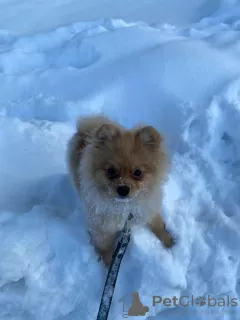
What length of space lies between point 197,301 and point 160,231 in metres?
0.54

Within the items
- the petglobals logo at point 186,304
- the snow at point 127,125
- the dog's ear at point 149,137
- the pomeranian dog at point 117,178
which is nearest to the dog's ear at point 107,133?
the pomeranian dog at point 117,178

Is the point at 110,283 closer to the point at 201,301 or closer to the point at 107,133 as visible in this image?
the point at 201,301

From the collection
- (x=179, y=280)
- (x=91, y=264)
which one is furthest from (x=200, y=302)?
(x=91, y=264)

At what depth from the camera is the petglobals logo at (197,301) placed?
2203 millimetres

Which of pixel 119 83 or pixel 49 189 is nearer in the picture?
pixel 49 189

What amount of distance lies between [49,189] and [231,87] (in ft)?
6.86

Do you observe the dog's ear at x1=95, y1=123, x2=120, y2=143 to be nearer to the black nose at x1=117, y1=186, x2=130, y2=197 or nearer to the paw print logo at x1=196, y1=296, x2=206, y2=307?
the black nose at x1=117, y1=186, x2=130, y2=197

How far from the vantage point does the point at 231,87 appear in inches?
133

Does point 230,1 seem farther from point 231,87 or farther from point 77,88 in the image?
point 77,88

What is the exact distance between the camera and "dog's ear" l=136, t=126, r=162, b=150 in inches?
78.8

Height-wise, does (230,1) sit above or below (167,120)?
above

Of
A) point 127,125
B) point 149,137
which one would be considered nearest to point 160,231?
point 149,137

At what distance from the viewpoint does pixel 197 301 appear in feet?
7.30

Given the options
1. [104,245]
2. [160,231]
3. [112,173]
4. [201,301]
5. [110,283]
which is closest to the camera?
[110,283]
